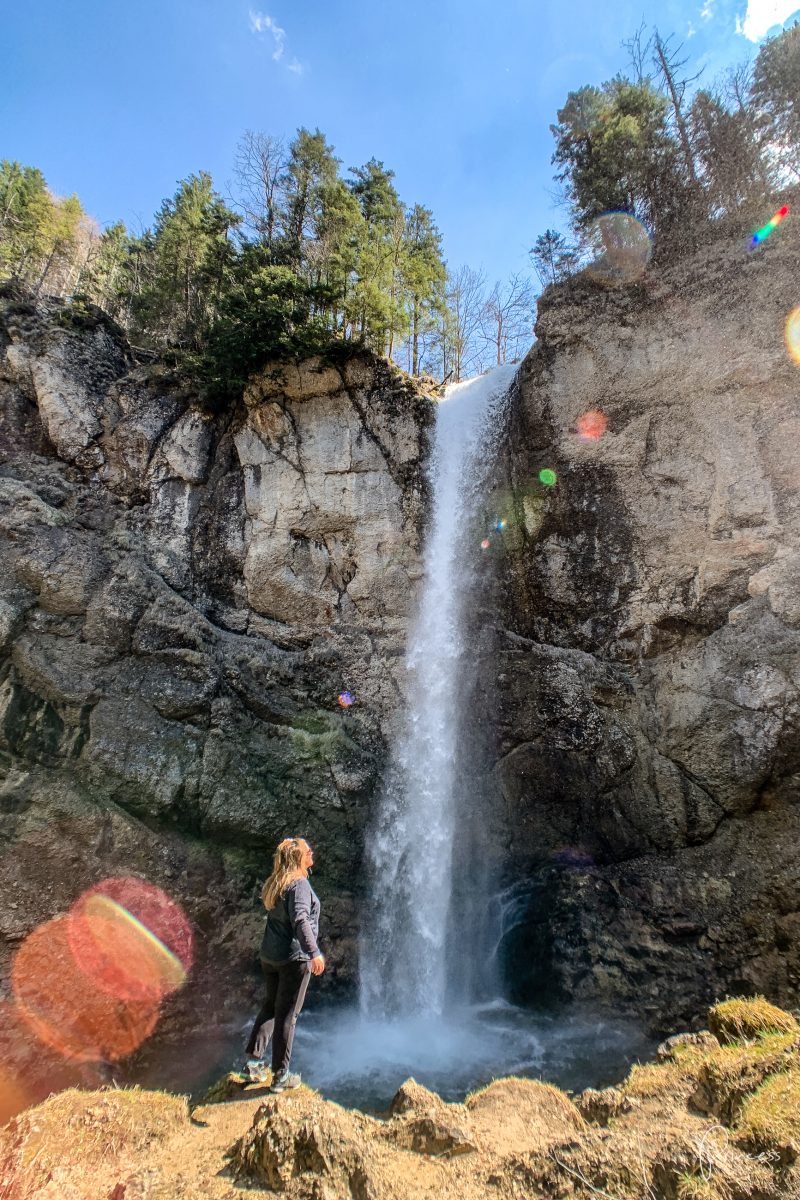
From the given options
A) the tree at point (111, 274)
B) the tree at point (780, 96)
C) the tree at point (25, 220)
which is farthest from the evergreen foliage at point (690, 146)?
the tree at point (25, 220)

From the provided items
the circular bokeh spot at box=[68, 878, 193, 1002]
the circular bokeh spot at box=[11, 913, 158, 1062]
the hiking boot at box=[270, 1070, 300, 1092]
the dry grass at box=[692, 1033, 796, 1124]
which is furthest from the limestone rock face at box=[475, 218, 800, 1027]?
the circular bokeh spot at box=[11, 913, 158, 1062]

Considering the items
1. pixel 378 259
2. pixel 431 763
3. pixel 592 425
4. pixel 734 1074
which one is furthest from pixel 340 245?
pixel 734 1074

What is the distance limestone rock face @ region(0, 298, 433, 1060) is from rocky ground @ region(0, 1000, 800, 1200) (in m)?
5.70

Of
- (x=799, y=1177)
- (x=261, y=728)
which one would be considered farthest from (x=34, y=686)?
(x=799, y=1177)

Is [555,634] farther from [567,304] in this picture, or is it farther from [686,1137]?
[686,1137]

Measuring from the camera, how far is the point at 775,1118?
346 cm

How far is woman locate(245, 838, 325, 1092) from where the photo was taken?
523 centimetres

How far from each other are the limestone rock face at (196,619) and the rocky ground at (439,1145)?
5.70 meters

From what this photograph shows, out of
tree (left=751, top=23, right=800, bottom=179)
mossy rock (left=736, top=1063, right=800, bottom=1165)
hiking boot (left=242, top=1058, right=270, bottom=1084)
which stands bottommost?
hiking boot (left=242, top=1058, right=270, bottom=1084)

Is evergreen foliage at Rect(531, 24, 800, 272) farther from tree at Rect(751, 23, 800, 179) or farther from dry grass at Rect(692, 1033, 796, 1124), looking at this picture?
dry grass at Rect(692, 1033, 796, 1124)

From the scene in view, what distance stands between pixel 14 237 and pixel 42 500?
22.5 m

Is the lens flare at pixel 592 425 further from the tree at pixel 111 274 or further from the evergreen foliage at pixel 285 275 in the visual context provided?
the tree at pixel 111 274

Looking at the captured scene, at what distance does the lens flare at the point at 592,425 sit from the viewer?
13422mm

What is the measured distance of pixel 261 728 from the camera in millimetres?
11875
